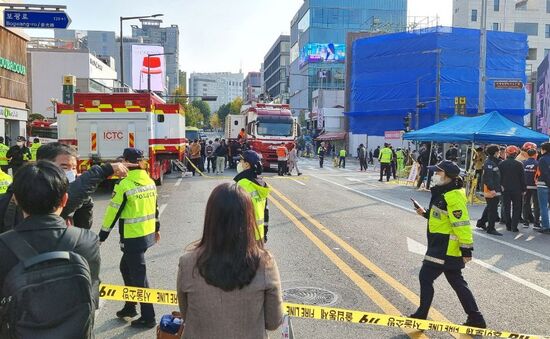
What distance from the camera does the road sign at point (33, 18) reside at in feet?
51.1

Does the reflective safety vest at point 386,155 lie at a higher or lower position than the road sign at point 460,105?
lower

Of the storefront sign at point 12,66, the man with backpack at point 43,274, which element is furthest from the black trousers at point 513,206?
the storefront sign at point 12,66

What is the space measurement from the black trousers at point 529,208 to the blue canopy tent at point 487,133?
15.3 feet

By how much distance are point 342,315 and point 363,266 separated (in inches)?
123

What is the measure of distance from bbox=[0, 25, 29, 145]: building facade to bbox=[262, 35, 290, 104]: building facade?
83.7 meters

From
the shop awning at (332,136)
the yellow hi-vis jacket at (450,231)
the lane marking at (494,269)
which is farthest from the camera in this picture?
the shop awning at (332,136)

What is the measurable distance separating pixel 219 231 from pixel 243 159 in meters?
3.98

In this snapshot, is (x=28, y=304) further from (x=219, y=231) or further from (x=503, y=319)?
(x=503, y=319)

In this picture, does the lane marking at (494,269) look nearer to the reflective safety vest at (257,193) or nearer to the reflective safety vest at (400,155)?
the reflective safety vest at (257,193)

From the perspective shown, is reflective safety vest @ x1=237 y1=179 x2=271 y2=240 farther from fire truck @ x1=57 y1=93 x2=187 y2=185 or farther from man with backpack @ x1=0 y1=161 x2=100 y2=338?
fire truck @ x1=57 y1=93 x2=187 y2=185

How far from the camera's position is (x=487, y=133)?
55.5 ft

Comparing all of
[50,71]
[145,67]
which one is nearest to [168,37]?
[145,67]

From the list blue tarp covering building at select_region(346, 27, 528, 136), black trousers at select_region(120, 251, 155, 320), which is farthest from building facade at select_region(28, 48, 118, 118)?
black trousers at select_region(120, 251, 155, 320)

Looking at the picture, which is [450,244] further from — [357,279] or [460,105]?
[460,105]
